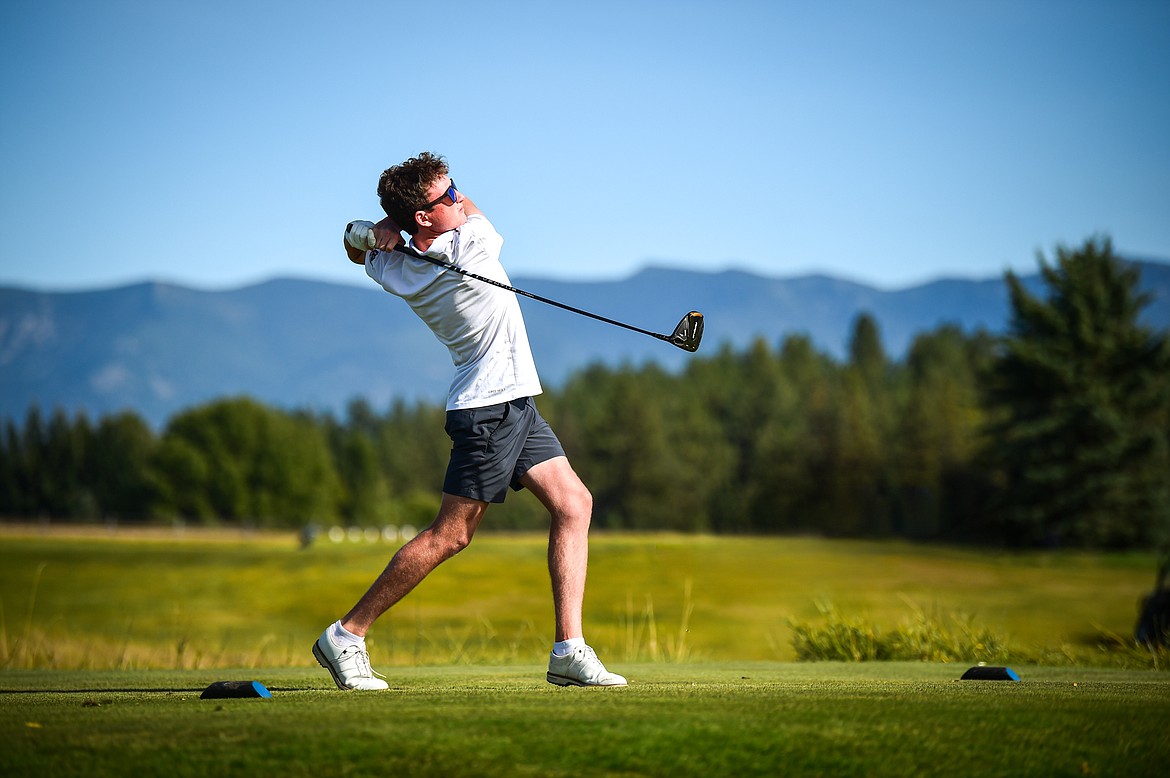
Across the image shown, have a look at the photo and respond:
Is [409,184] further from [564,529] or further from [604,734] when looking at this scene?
[604,734]

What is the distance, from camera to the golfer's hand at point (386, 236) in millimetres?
5730

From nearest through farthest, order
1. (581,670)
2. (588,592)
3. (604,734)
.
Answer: (604,734) → (581,670) → (588,592)

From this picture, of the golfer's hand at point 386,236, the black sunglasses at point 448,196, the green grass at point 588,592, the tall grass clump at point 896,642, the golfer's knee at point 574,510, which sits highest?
the black sunglasses at point 448,196

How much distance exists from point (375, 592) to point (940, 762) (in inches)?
109

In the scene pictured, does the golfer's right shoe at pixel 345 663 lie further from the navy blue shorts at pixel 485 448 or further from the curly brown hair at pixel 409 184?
the curly brown hair at pixel 409 184

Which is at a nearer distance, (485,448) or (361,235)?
(485,448)

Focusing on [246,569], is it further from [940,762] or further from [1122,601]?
[940,762]

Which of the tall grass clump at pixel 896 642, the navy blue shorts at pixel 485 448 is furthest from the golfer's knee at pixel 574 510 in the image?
the tall grass clump at pixel 896 642

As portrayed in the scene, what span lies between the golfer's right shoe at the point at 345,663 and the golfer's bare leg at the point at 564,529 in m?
0.87

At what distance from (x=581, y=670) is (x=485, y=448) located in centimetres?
106

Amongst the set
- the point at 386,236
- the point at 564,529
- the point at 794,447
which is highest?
the point at 794,447

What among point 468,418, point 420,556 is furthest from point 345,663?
point 468,418

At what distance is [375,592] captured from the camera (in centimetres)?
560

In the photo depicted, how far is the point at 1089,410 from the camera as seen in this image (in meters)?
52.2
